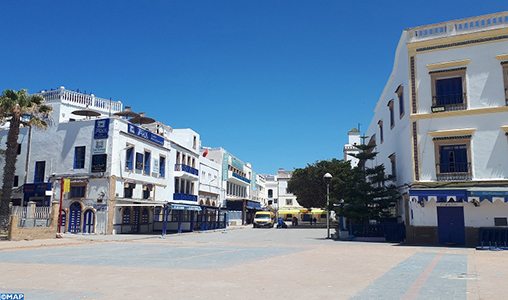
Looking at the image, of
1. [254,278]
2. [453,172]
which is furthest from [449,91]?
[254,278]

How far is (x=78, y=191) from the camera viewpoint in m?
32.9

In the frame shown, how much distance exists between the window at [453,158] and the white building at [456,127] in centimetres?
5

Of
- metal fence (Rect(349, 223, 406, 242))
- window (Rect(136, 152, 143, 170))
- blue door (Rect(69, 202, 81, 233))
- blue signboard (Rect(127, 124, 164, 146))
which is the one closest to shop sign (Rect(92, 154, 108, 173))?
blue door (Rect(69, 202, 81, 233))

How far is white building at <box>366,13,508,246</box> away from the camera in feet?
73.7

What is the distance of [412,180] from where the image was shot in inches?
948

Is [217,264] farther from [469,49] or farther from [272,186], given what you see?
[272,186]

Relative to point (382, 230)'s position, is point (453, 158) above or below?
above

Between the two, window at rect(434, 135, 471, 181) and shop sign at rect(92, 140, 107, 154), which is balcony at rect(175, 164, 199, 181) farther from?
window at rect(434, 135, 471, 181)

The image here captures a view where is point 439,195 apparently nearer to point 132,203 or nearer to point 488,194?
point 488,194

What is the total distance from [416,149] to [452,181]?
252 centimetres

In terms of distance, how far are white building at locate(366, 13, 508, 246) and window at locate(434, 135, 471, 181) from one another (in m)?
0.05

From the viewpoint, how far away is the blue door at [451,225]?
74.5ft

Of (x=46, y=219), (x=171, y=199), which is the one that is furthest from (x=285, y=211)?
(x=46, y=219)

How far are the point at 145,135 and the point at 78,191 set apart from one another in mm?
7157
